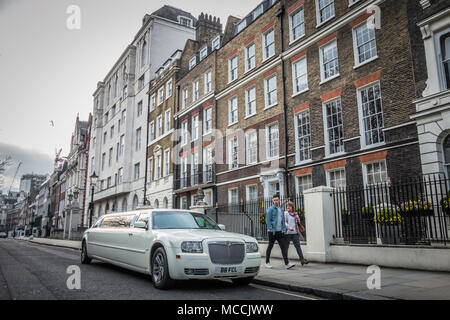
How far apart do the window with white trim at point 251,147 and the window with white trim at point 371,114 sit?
22.6 ft

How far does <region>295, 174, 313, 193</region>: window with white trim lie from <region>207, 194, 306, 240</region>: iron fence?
242cm

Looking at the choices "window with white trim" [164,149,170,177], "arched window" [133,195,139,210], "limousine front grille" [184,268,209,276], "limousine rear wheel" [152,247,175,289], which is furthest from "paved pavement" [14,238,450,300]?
"arched window" [133,195,139,210]

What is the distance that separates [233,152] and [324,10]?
9576 millimetres

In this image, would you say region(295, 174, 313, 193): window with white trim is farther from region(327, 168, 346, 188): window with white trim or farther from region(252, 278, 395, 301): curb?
region(252, 278, 395, 301): curb

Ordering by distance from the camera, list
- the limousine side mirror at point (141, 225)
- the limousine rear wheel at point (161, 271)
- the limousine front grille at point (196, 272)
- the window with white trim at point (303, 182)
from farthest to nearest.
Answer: the window with white trim at point (303, 182)
the limousine side mirror at point (141, 225)
the limousine rear wheel at point (161, 271)
the limousine front grille at point (196, 272)

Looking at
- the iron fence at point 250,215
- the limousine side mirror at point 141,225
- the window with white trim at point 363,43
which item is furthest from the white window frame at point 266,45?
the limousine side mirror at point 141,225

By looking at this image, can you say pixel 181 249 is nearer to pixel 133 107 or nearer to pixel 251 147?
pixel 251 147

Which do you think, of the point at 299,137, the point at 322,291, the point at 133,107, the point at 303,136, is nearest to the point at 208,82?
the point at 299,137

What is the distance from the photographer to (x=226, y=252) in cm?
666

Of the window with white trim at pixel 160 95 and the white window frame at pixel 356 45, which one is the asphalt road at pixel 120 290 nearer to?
the white window frame at pixel 356 45

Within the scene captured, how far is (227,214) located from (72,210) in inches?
1331

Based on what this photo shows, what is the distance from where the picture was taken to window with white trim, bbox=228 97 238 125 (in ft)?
74.8

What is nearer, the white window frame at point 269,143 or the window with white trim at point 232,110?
the white window frame at point 269,143

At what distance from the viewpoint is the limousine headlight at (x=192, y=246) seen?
6.46 m
